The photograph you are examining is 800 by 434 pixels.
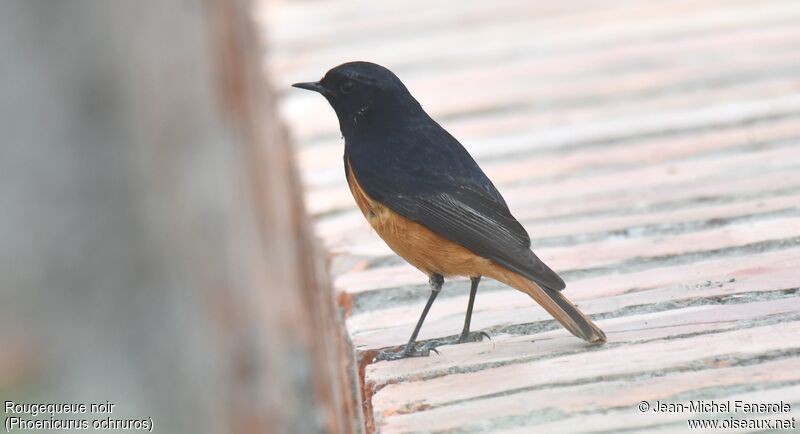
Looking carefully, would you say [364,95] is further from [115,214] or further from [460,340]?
[115,214]

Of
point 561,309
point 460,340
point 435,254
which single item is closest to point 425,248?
point 435,254

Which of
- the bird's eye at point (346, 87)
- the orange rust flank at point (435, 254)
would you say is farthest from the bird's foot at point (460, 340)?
the bird's eye at point (346, 87)

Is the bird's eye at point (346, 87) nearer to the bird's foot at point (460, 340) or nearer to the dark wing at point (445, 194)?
the dark wing at point (445, 194)

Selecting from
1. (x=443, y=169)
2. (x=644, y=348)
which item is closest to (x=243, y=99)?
(x=443, y=169)

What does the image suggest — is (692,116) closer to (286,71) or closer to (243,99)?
(286,71)

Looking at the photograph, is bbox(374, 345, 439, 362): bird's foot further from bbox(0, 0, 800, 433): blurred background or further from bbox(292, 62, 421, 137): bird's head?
bbox(292, 62, 421, 137): bird's head
